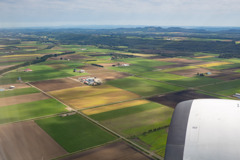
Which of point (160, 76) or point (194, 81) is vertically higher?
point (194, 81)

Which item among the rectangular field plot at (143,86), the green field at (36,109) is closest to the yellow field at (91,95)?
the green field at (36,109)

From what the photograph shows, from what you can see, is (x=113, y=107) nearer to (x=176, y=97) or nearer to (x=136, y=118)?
(x=136, y=118)

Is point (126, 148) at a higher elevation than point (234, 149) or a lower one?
lower

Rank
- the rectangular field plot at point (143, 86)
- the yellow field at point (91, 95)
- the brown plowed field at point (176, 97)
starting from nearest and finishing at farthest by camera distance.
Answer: the yellow field at point (91, 95), the brown plowed field at point (176, 97), the rectangular field plot at point (143, 86)

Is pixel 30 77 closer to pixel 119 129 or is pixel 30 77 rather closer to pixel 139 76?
pixel 139 76

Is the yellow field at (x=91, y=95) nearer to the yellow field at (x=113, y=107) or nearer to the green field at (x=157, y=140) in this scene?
the yellow field at (x=113, y=107)

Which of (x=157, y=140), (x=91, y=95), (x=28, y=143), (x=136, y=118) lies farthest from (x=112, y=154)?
(x=91, y=95)

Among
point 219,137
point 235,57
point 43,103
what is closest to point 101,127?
point 43,103
